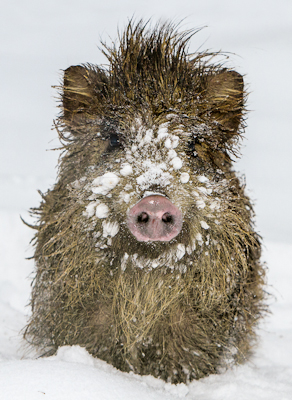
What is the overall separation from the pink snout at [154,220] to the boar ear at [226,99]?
910 millimetres

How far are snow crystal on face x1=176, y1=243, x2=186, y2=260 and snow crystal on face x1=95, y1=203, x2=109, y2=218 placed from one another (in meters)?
0.44

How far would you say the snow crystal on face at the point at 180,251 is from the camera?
2612 millimetres

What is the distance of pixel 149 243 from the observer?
2.54 m

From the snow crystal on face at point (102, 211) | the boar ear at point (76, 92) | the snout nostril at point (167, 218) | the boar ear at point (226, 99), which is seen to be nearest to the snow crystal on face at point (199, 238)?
the snout nostril at point (167, 218)

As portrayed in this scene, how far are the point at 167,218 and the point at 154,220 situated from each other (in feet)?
0.33

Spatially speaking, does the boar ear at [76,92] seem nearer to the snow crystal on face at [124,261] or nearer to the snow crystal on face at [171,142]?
the snow crystal on face at [171,142]

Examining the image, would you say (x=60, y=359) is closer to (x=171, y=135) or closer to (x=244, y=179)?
(x=171, y=135)

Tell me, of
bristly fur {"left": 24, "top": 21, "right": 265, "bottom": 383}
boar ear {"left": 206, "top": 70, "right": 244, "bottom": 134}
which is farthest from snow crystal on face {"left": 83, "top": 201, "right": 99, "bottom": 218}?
boar ear {"left": 206, "top": 70, "right": 244, "bottom": 134}

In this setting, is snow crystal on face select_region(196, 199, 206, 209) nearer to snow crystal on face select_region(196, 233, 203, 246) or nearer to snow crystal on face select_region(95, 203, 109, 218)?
snow crystal on face select_region(196, 233, 203, 246)

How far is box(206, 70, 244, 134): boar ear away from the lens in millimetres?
3057

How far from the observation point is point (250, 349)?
376 centimetres

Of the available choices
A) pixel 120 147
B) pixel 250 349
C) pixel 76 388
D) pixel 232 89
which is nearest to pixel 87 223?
pixel 120 147

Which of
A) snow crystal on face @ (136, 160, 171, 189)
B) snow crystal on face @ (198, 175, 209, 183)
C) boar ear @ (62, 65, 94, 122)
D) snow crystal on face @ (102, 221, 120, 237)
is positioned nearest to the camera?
snow crystal on face @ (136, 160, 171, 189)

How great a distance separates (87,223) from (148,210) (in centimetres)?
57
